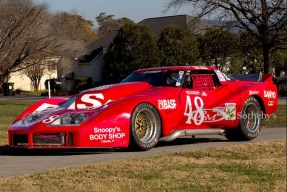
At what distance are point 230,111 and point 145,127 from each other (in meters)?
1.89

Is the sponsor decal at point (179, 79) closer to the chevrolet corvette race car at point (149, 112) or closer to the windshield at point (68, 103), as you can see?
the chevrolet corvette race car at point (149, 112)

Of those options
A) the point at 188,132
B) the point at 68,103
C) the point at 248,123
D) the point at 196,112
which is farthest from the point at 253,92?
the point at 68,103

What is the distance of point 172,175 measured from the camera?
641 centimetres

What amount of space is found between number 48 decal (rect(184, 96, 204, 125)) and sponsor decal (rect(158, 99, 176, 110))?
0.94ft

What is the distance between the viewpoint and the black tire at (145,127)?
892 centimetres

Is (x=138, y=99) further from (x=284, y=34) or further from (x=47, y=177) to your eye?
(x=284, y=34)

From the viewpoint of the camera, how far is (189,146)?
32.2 feet

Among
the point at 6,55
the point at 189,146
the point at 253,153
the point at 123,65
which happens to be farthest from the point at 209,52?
the point at 123,65

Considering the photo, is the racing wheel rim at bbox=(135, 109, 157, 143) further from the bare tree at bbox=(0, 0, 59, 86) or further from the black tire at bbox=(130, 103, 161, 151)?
the bare tree at bbox=(0, 0, 59, 86)

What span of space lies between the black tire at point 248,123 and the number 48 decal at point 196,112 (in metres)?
0.90

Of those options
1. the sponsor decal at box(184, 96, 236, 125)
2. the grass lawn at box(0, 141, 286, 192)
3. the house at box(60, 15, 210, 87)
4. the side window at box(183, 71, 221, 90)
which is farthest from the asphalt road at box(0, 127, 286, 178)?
the house at box(60, 15, 210, 87)

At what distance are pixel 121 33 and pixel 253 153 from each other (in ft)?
119

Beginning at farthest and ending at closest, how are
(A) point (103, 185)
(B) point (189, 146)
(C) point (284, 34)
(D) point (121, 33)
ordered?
(D) point (121, 33) → (C) point (284, 34) → (B) point (189, 146) → (A) point (103, 185)

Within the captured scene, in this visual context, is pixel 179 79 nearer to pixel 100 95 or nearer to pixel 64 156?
pixel 100 95
